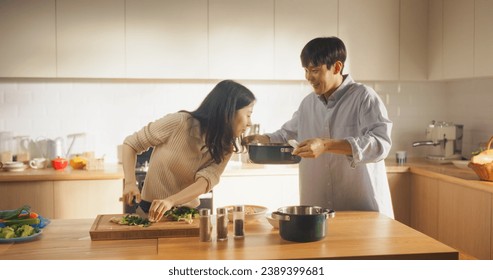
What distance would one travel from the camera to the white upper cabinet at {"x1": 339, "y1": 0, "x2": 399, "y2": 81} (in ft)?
13.9

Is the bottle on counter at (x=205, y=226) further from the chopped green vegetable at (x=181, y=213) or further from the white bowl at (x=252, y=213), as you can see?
the white bowl at (x=252, y=213)

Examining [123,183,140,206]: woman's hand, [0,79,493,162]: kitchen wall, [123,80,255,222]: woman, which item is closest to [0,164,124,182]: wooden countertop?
[0,79,493,162]: kitchen wall

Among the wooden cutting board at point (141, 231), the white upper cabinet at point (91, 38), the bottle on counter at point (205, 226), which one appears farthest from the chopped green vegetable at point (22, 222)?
the white upper cabinet at point (91, 38)

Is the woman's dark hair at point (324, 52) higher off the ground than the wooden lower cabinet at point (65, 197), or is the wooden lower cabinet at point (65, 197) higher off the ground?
the woman's dark hair at point (324, 52)

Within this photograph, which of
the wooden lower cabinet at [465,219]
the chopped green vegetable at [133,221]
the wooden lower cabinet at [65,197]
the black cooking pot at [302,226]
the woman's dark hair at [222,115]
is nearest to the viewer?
the black cooking pot at [302,226]

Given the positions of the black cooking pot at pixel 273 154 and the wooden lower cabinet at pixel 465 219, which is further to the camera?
the wooden lower cabinet at pixel 465 219

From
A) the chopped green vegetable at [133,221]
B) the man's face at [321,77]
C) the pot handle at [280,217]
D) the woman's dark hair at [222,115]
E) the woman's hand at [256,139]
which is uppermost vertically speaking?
the man's face at [321,77]

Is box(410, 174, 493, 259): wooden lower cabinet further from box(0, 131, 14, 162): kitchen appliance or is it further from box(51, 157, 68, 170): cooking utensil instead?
box(0, 131, 14, 162): kitchen appliance

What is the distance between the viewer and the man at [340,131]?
242 cm

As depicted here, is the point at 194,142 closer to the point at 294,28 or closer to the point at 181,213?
the point at 181,213

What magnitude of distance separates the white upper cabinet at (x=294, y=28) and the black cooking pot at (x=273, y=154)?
6.46 ft

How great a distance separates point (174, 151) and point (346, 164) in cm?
80

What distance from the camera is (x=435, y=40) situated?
4.24 metres

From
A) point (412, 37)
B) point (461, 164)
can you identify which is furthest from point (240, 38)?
Result: point (461, 164)
